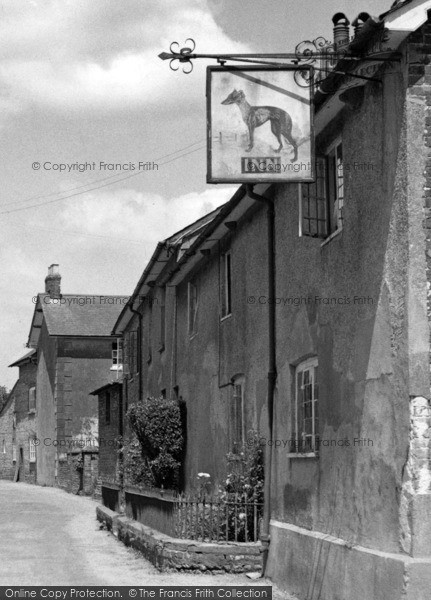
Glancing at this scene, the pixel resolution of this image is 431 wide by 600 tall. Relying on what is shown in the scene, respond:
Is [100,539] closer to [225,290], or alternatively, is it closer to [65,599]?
[225,290]

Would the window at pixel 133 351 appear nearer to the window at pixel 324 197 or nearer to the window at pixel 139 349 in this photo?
the window at pixel 139 349

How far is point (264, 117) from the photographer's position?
1021 centimetres

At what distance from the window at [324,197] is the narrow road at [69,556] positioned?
4375 millimetres

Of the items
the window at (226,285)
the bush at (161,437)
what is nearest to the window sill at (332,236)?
the window at (226,285)

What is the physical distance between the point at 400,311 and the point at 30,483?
43.1 m

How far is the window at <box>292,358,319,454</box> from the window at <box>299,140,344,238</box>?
1.64m

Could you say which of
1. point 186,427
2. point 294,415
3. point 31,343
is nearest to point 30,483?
point 31,343

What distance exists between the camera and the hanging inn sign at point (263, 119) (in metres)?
10.2

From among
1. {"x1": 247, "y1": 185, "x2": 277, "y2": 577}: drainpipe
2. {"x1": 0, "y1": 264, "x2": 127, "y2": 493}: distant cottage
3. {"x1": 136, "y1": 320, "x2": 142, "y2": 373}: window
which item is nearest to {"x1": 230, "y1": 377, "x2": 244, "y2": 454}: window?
{"x1": 247, "y1": 185, "x2": 277, "y2": 577}: drainpipe

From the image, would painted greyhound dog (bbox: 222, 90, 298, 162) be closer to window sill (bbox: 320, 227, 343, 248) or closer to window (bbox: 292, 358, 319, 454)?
window sill (bbox: 320, 227, 343, 248)

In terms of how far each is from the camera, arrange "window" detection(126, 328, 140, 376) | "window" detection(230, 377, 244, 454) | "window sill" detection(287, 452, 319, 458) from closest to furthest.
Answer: "window sill" detection(287, 452, 319, 458) → "window" detection(230, 377, 244, 454) → "window" detection(126, 328, 140, 376)

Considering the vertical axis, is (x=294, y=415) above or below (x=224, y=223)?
below

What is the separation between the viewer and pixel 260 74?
10.2 m

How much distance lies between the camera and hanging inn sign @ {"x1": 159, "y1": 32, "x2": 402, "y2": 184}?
1020 centimetres
